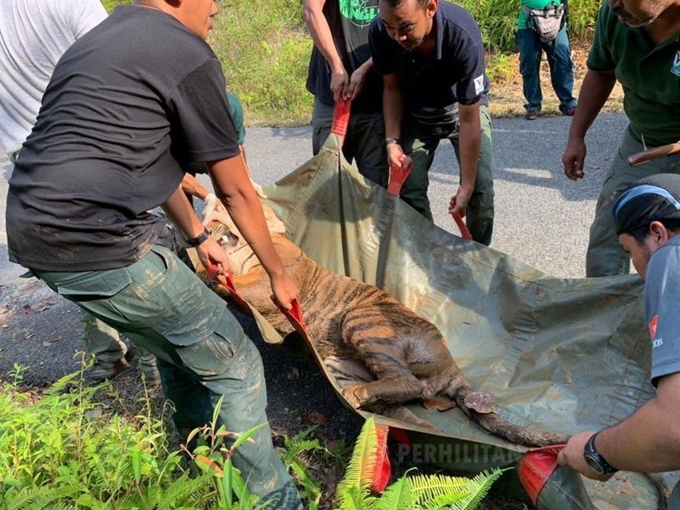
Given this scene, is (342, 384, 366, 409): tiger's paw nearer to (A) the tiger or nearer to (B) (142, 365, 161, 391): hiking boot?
(A) the tiger

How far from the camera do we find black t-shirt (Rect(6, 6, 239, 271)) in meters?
2.01

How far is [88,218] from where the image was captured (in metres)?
2.09

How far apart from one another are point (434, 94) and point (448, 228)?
68.4 inches

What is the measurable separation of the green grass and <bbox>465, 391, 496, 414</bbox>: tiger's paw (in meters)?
6.25

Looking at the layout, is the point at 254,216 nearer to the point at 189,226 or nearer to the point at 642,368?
the point at 189,226

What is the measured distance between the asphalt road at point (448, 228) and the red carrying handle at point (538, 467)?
126 cm

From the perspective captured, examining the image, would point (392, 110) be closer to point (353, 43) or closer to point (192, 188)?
point (353, 43)

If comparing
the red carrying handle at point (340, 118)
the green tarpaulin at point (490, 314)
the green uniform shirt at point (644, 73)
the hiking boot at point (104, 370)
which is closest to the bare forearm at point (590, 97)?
the green uniform shirt at point (644, 73)

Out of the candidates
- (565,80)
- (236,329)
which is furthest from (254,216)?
(565,80)

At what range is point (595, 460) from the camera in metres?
1.83

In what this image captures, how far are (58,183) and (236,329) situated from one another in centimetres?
87

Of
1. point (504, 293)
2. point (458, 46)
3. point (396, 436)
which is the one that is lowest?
point (396, 436)
